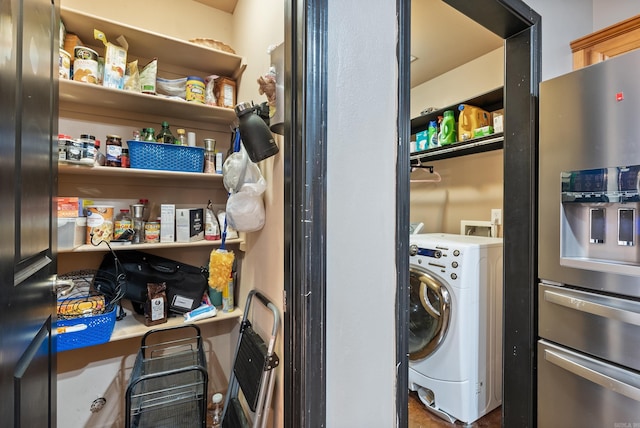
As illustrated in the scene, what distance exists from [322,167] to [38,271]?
2.13 ft

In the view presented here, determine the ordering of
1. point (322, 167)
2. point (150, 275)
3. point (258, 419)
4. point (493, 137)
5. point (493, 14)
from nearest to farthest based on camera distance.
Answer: point (322, 167), point (258, 419), point (493, 14), point (150, 275), point (493, 137)

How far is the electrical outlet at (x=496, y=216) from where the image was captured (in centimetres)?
216

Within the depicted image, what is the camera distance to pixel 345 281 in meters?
0.78

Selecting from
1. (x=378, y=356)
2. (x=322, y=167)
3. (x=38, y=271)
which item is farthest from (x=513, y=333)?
(x=38, y=271)

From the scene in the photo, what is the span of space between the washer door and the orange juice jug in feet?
3.40

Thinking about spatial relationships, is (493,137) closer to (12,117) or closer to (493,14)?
(493,14)

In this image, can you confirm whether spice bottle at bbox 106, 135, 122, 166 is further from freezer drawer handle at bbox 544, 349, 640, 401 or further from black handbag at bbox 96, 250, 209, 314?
freezer drawer handle at bbox 544, 349, 640, 401

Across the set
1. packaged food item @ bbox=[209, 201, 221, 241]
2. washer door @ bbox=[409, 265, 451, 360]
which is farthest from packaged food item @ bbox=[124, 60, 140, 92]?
washer door @ bbox=[409, 265, 451, 360]

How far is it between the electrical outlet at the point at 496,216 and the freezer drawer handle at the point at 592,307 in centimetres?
101

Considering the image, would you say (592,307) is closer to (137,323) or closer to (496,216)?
(496,216)

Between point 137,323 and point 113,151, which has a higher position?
point 113,151

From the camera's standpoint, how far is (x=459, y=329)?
5.34 feet

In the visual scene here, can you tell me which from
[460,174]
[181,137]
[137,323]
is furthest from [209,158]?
[460,174]

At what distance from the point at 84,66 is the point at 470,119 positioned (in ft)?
7.45
